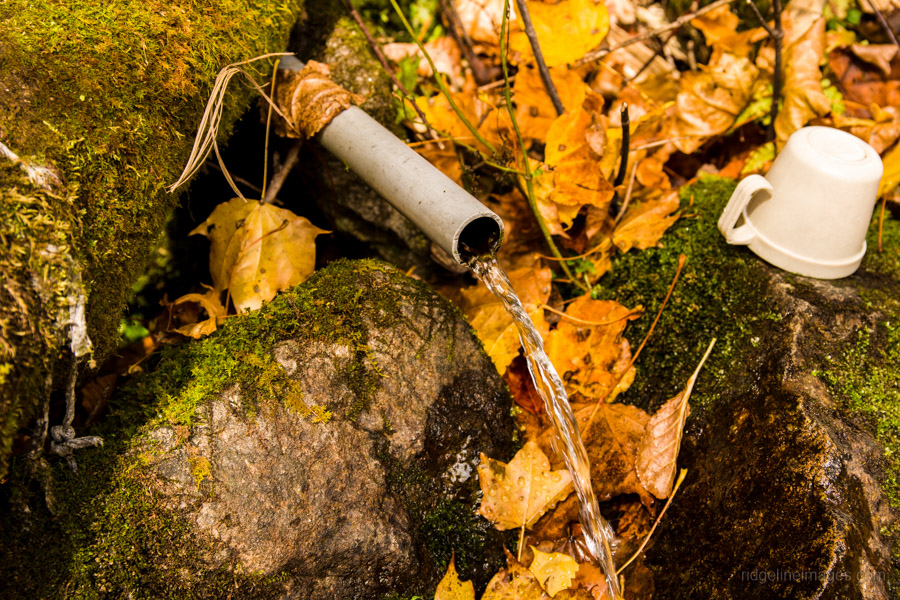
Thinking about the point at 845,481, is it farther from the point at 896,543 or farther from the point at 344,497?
the point at 344,497

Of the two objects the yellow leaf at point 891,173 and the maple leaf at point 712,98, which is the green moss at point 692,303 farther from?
the yellow leaf at point 891,173

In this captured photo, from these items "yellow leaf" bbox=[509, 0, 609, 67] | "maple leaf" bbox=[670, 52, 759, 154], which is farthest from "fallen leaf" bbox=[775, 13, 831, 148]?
"yellow leaf" bbox=[509, 0, 609, 67]

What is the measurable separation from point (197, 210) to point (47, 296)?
1.46 meters

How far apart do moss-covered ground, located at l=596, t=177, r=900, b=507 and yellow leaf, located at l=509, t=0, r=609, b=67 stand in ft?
3.01

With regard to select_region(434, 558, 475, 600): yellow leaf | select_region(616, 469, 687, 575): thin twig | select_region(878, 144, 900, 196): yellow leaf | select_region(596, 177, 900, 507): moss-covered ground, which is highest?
select_region(878, 144, 900, 196): yellow leaf

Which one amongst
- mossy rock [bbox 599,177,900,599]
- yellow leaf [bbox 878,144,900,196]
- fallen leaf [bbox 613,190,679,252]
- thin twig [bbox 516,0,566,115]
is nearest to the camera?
mossy rock [bbox 599,177,900,599]

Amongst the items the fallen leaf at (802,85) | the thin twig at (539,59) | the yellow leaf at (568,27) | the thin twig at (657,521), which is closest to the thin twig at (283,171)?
the thin twig at (539,59)

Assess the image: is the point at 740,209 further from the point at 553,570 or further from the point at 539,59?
the point at 553,570

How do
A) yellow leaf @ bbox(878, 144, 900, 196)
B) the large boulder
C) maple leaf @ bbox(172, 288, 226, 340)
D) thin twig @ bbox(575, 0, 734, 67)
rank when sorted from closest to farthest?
1. the large boulder
2. maple leaf @ bbox(172, 288, 226, 340)
3. yellow leaf @ bbox(878, 144, 900, 196)
4. thin twig @ bbox(575, 0, 734, 67)

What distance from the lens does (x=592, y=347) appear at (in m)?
2.61

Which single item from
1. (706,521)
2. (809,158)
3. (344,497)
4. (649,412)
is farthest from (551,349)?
(809,158)

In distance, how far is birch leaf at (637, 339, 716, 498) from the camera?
221cm

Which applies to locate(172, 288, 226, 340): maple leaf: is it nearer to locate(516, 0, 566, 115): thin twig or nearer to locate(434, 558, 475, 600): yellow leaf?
locate(434, 558, 475, 600): yellow leaf

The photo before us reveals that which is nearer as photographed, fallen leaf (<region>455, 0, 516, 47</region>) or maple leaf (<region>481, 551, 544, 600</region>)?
maple leaf (<region>481, 551, 544, 600</region>)
